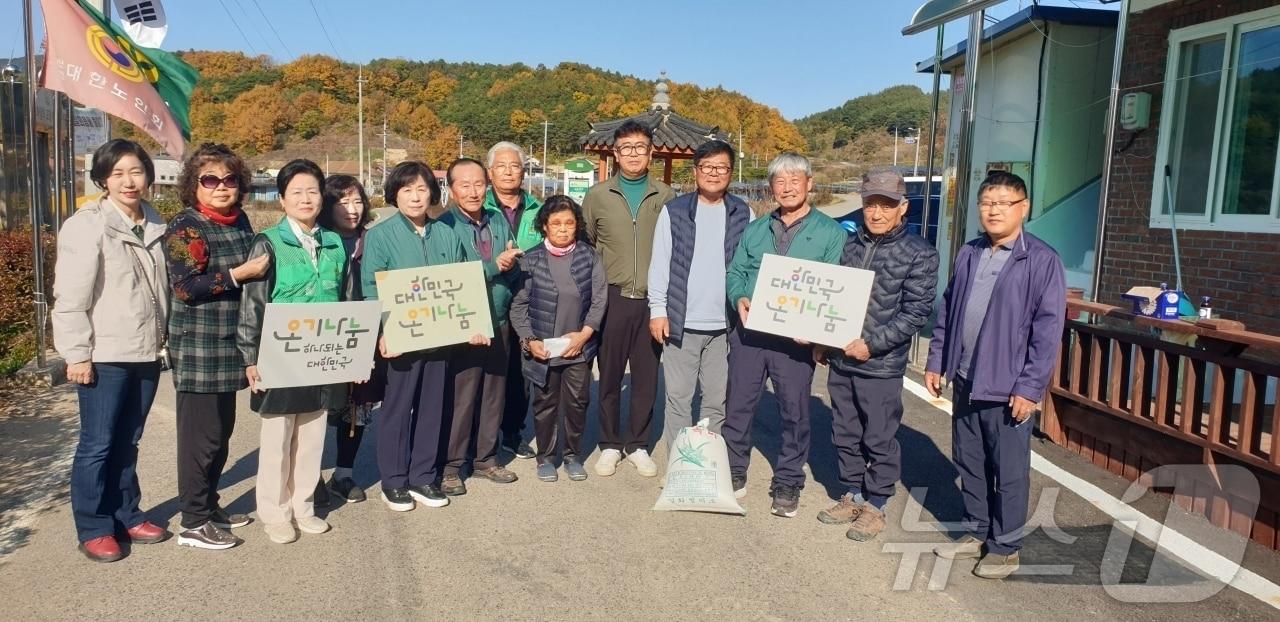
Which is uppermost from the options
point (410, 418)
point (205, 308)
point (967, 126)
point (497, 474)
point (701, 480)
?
point (967, 126)

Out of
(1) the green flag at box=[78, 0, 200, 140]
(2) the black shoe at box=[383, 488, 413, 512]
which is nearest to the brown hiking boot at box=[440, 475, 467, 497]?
(2) the black shoe at box=[383, 488, 413, 512]

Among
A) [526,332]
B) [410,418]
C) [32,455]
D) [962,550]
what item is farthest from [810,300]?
[32,455]

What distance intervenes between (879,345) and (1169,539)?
178 cm

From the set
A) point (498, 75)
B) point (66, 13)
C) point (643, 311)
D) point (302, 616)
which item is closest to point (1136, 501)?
point (643, 311)

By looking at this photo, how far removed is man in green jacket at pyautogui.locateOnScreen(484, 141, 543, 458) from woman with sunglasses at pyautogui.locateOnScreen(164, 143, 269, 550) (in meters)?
1.48

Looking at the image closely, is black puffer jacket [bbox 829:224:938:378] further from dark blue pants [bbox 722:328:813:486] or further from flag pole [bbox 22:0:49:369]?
flag pole [bbox 22:0:49:369]

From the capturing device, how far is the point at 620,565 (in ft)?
12.6

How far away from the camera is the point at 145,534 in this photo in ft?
12.8

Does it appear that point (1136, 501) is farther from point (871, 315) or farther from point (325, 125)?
point (325, 125)

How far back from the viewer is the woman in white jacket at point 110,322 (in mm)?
3488

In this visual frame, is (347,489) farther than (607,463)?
No

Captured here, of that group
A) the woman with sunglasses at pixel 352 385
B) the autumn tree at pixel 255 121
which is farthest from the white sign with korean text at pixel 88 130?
the autumn tree at pixel 255 121

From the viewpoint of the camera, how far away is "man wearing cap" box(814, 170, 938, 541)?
4113 millimetres

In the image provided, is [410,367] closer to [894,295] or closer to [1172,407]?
[894,295]
